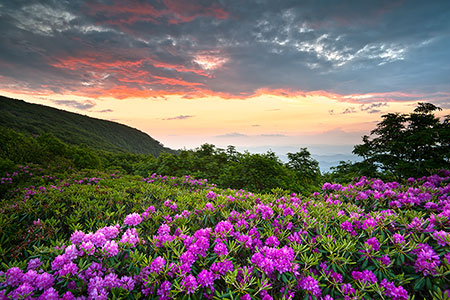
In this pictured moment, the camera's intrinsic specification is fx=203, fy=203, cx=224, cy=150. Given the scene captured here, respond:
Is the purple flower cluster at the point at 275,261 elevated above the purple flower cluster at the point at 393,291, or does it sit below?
above

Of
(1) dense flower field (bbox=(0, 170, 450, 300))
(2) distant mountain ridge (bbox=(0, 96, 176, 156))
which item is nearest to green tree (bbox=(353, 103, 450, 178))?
Answer: (1) dense flower field (bbox=(0, 170, 450, 300))

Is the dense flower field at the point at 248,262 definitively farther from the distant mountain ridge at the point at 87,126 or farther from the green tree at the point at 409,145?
the distant mountain ridge at the point at 87,126

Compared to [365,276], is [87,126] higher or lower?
lower

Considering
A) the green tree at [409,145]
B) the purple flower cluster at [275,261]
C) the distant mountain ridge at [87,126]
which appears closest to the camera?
the purple flower cluster at [275,261]

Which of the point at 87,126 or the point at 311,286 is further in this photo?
the point at 87,126

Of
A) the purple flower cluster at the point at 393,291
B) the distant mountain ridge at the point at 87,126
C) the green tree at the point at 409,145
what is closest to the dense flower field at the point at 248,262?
the purple flower cluster at the point at 393,291

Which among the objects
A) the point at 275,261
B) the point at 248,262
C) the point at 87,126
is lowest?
the point at 87,126

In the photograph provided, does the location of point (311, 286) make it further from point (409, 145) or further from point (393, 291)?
point (409, 145)

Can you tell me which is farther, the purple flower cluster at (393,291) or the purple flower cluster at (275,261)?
the purple flower cluster at (275,261)

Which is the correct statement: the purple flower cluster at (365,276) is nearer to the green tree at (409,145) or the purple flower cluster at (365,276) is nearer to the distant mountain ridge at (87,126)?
the green tree at (409,145)

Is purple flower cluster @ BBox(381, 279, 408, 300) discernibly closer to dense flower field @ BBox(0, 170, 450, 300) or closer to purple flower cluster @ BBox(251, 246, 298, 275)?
dense flower field @ BBox(0, 170, 450, 300)

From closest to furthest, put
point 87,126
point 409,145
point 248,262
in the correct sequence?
1. point 248,262
2. point 409,145
3. point 87,126

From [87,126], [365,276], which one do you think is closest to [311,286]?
[365,276]

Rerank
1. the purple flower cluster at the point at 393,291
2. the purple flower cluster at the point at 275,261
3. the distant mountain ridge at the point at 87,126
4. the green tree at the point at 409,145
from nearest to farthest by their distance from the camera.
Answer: the purple flower cluster at the point at 393,291 < the purple flower cluster at the point at 275,261 < the green tree at the point at 409,145 < the distant mountain ridge at the point at 87,126
